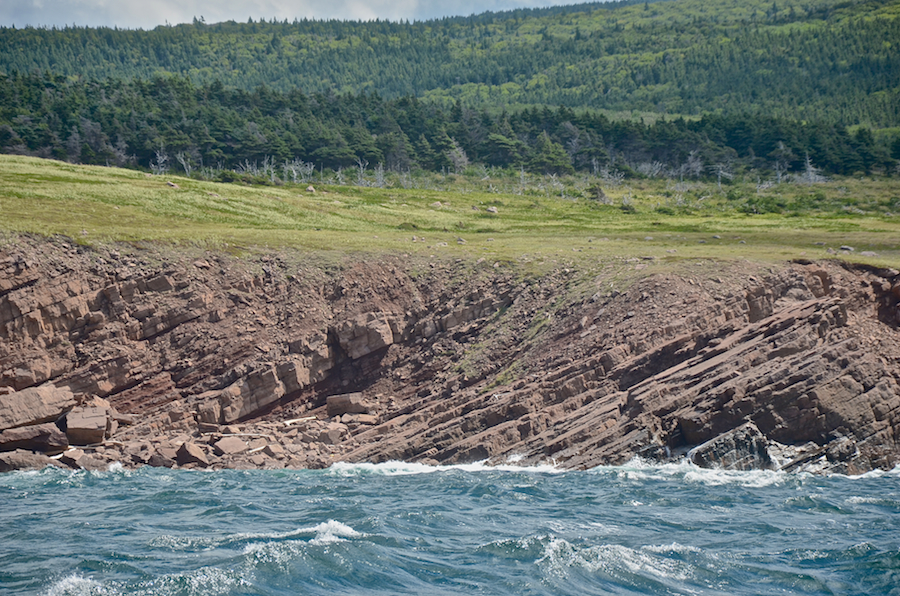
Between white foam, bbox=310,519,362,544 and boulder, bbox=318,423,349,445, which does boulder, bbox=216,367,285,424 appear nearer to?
boulder, bbox=318,423,349,445

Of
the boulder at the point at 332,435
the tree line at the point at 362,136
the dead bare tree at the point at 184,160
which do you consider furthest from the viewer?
the tree line at the point at 362,136

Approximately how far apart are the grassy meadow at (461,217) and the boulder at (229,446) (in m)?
13.5

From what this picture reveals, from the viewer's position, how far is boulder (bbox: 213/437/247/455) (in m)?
36.4

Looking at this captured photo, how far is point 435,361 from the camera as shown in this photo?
140ft

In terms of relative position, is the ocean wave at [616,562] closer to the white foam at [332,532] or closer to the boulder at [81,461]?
the white foam at [332,532]

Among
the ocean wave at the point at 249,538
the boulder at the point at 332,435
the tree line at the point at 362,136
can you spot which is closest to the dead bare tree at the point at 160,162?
the tree line at the point at 362,136

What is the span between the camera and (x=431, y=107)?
14250 cm

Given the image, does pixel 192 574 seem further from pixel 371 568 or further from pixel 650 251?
pixel 650 251

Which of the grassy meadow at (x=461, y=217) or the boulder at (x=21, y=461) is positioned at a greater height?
the grassy meadow at (x=461, y=217)

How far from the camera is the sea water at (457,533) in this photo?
1961cm

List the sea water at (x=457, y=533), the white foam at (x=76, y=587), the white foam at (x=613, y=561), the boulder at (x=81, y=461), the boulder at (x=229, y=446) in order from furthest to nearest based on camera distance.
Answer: the boulder at (x=229, y=446)
the boulder at (x=81, y=461)
the white foam at (x=613, y=561)
the sea water at (x=457, y=533)
the white foam at (x=76, y=587)

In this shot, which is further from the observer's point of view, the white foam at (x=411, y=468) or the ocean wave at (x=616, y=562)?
the white foam at (x=411, y=468)

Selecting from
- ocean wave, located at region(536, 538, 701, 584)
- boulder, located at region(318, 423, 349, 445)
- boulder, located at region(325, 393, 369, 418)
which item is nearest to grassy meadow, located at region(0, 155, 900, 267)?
boulder, located at region(325, 393, 369, 418)

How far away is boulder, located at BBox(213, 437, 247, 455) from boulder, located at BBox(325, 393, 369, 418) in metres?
5.20
